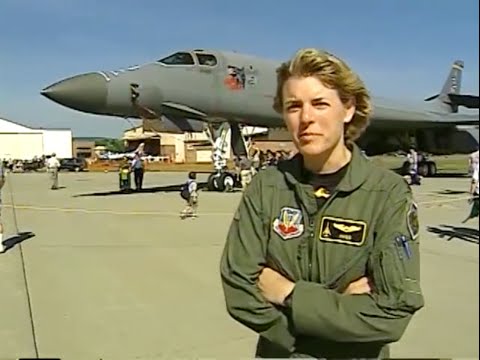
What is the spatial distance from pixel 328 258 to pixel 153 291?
130 cm

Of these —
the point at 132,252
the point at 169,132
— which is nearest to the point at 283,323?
the point at 132,252

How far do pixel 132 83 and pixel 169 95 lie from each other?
294mm

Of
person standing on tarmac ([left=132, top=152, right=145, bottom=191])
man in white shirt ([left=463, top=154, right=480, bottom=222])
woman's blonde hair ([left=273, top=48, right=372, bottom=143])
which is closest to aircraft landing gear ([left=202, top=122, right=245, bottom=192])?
person standing on tarmac ([left=132, top=152, right=145, bottom=191])

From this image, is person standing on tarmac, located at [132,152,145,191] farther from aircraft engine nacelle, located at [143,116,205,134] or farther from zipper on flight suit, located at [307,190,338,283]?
zipper on flight suit, located at [307,190,338,283]

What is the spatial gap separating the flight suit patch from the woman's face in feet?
0.22

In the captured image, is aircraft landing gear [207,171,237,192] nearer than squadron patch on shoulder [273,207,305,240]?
No

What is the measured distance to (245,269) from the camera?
0.57m

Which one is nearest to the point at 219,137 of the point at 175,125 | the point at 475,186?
the point at 175,125

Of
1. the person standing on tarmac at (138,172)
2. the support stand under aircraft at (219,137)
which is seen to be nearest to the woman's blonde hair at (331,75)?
the support stand under aircraft at (219,137)

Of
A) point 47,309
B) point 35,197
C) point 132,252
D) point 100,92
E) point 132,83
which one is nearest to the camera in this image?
point 47,309

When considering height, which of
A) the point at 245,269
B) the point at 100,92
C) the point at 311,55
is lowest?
the point at 245,269

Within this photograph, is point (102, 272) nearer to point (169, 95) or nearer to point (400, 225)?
point (400, 225)

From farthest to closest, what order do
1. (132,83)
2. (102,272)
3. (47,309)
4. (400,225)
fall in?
1. (132,83)
2. (102,272)
3. (47,309)
4. (400,225)

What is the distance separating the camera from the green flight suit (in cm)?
54
